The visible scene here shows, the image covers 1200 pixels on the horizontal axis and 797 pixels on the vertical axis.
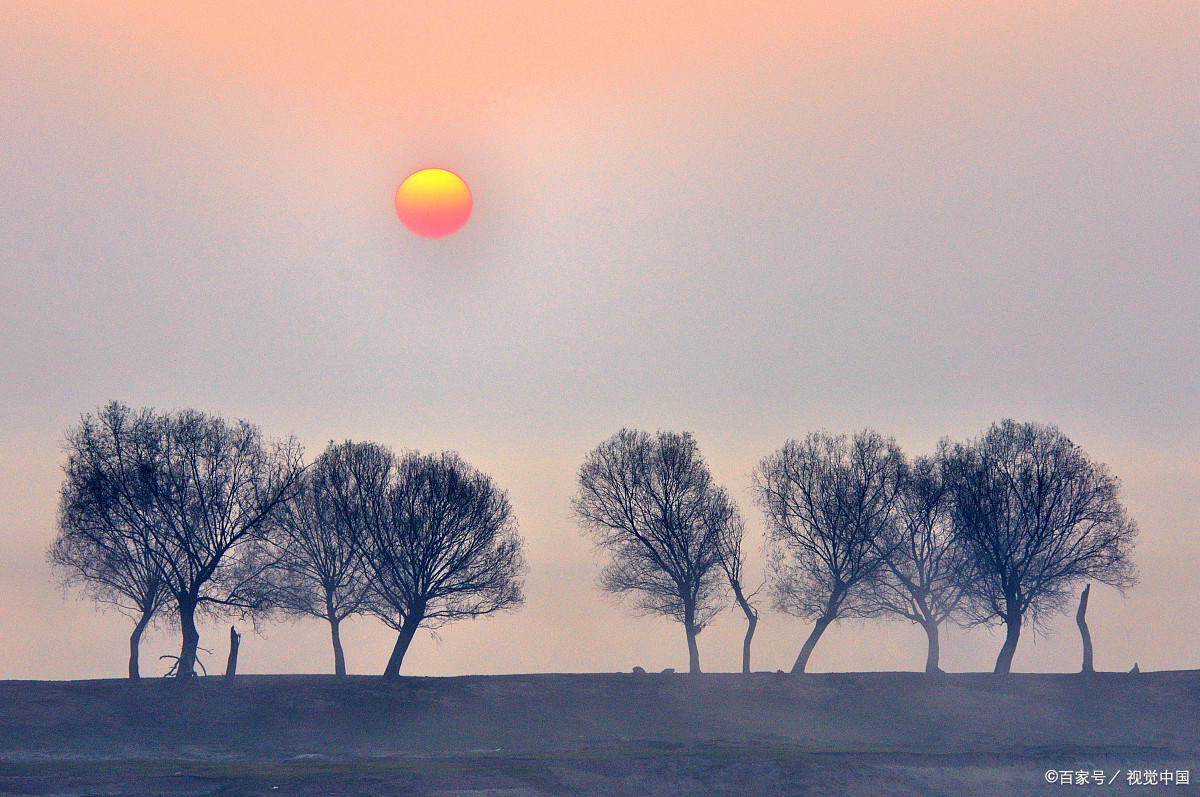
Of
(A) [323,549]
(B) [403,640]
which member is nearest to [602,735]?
(B) [403,640]

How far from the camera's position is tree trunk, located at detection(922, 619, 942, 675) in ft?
239

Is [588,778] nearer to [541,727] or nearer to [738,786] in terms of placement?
[738,786]

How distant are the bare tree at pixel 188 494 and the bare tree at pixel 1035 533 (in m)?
42.7

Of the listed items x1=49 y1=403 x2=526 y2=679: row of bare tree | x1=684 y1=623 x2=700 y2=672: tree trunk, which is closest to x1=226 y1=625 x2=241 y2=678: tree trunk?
x1=49 y1=403 x2=526 y2=679: row of bare tree

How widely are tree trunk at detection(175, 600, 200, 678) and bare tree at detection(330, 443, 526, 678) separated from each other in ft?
34.1

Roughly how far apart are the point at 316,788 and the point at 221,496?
2679 centimetres

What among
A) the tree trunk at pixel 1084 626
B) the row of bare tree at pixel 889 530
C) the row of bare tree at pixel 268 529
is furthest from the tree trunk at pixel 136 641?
the tree trunk at pixel 1084 626

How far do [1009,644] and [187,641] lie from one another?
49938 mm

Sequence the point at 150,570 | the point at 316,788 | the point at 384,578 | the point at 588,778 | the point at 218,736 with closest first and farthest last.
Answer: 1. the point at 316,788
2. the point at 588,778
3. the point at 218,736
4. the point at 150,570
5. the point at 384,578

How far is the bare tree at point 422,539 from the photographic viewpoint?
2648 inches

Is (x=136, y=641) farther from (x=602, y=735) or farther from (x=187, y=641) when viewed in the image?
(x=602, y=735)

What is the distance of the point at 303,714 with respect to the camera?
58.3 metres

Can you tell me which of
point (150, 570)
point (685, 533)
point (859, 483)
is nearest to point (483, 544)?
point (685, 533)

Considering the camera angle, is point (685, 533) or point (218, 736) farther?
point (685, 533)
